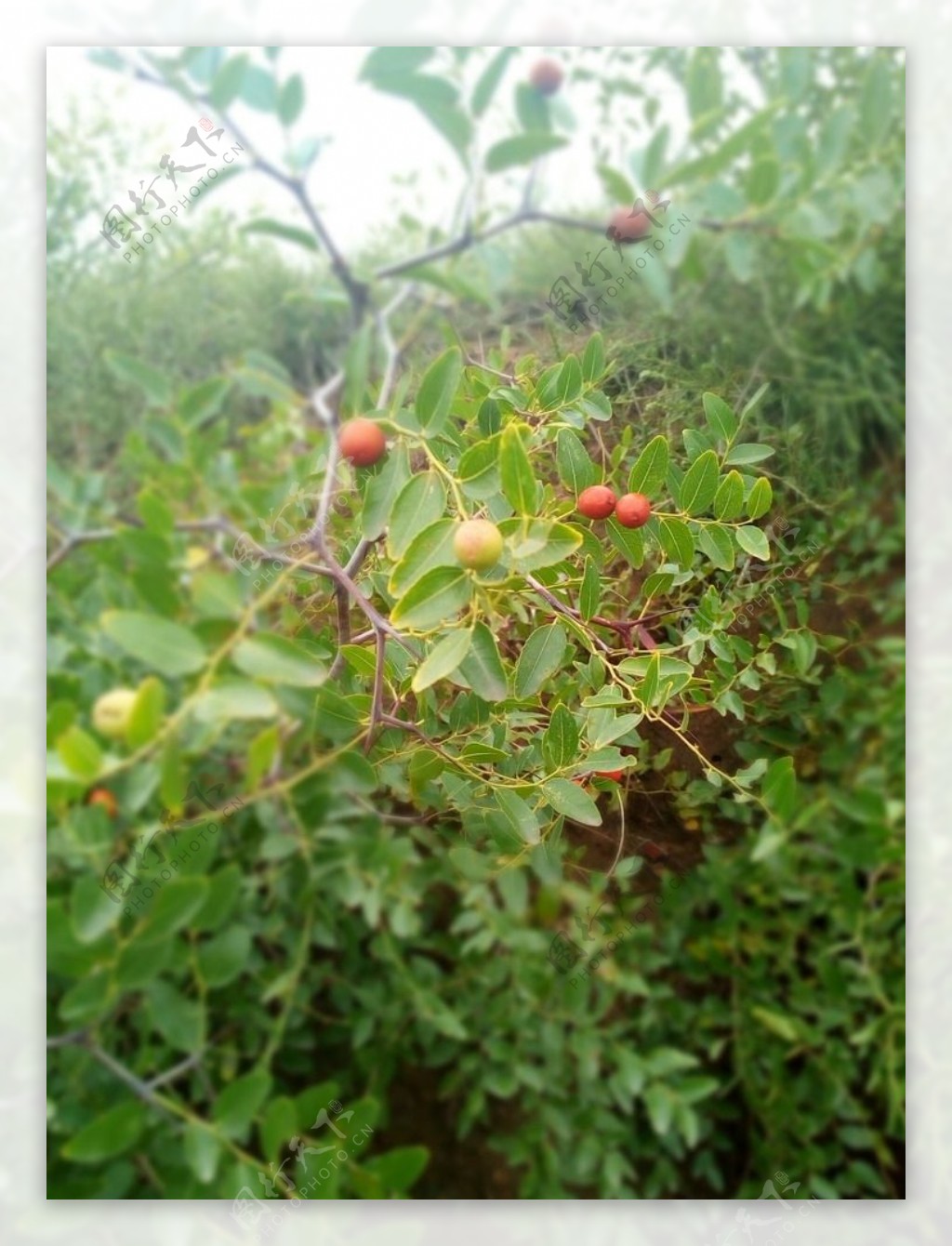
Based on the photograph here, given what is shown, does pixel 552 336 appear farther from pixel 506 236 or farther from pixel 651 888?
pixel 651 888

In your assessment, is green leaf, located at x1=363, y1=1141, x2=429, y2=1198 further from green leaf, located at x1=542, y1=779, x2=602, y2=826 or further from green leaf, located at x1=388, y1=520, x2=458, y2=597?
green leaf, located at x1=388, y1=520, x2=458, y2=597

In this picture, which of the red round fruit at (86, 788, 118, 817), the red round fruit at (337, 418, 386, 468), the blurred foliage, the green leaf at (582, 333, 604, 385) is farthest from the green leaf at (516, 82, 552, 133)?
the red round fruit at (86, 788, 118, 817)

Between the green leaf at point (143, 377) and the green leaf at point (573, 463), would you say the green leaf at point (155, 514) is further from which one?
the green leaf at point (573, 463)

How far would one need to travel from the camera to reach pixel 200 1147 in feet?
2.79

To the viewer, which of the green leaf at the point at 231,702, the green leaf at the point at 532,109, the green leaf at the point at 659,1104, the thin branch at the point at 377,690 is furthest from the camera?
the green leaf at the point at 659,1104

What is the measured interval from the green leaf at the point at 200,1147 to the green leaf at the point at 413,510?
52 centimetres

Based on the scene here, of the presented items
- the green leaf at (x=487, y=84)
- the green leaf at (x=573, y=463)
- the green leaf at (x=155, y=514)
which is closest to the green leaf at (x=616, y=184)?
the green leaf at (x=487, y=84)

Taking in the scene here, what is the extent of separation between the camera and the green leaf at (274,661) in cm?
63

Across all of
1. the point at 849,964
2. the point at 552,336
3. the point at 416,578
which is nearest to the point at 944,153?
the point at 552,336

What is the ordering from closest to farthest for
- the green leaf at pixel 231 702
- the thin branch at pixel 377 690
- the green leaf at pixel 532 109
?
the green leaf at pixel 231 702, the thin branch at pixel 377 690, the green leaf at pixel 532 109

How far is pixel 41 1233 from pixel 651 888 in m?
0.63

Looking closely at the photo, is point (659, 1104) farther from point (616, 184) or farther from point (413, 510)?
point (616, 184)

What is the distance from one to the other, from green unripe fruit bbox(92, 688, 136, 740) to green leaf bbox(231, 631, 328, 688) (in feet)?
0.25

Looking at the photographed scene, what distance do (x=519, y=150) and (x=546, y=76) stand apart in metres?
0.10
